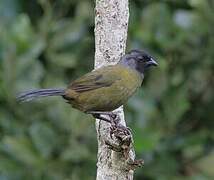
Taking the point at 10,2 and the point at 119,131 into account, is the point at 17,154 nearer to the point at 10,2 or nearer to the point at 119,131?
the point at 10,2

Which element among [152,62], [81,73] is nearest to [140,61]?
[152,62]

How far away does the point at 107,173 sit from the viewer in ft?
14.5

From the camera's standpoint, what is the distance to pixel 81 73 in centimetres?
623

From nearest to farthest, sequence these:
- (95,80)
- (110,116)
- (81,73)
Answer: (110,116)
(95,80)
(81,73)

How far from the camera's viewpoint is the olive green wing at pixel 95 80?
479 cm

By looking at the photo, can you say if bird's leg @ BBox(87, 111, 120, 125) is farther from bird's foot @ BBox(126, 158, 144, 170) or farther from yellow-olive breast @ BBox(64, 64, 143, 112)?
bird's foot @ BBox(126, 158, 144, 170)

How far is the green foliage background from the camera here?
19.2ft

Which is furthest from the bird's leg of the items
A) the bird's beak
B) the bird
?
the bird's beak

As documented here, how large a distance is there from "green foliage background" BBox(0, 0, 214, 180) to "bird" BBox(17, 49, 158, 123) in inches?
38.6

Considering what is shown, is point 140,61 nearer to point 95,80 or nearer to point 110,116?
point 95,80

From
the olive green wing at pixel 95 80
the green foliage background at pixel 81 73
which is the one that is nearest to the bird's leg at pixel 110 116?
the olive green wing at pixel 95 80

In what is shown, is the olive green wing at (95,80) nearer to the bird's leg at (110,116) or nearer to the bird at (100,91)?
the bird at (100,91)

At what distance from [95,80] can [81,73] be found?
4.66ft

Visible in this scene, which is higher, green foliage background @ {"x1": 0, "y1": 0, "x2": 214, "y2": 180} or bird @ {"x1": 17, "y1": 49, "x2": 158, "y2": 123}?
green foliage background @ {"x1": 0, "y1": 0, "x2": 214, "y2": 180}
